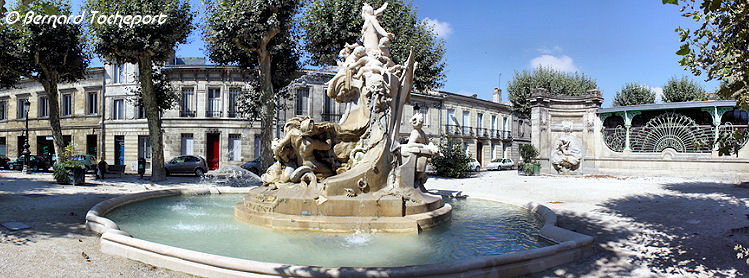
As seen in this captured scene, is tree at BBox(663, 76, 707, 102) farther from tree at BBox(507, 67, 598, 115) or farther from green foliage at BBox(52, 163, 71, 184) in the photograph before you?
green foliage at BBox(52, 163, 71, 184)

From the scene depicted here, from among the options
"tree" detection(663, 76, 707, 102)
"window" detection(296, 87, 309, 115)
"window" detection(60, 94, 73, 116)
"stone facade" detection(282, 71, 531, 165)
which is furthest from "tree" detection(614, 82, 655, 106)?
"window" detection(60, 94, 73, 116)

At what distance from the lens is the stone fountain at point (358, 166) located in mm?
6445

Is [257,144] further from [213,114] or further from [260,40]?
[260,40]

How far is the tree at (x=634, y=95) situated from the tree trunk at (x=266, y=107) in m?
31.4

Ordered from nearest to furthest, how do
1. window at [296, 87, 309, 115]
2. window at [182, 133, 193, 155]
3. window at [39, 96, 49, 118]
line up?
window at [182, 133, 193, 155] < window at [296, 87, 309, 115] < window at [39, 96, 49, 118]

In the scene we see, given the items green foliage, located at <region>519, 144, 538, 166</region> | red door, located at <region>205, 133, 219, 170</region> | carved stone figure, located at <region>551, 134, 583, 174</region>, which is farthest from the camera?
red door, located at <region>205, 133, 219, 170</region>

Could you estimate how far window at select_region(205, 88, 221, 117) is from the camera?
30.3m

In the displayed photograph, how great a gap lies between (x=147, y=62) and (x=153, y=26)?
204 cm

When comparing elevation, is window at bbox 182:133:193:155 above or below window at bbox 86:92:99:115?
below

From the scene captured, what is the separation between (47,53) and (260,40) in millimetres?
10617

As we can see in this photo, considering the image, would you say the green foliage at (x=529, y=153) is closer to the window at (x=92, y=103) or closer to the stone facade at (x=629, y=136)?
the stone facade at (x=629, y=136)

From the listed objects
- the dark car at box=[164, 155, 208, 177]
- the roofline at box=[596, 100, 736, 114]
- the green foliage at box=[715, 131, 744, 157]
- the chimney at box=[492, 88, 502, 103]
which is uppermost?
the chimney at box=[492, 88, 502, 103]

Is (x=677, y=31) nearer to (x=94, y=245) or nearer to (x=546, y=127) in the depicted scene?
(x=94, y=245)

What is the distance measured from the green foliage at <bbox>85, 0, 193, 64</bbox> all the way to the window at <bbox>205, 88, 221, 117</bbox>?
12.4 meters
